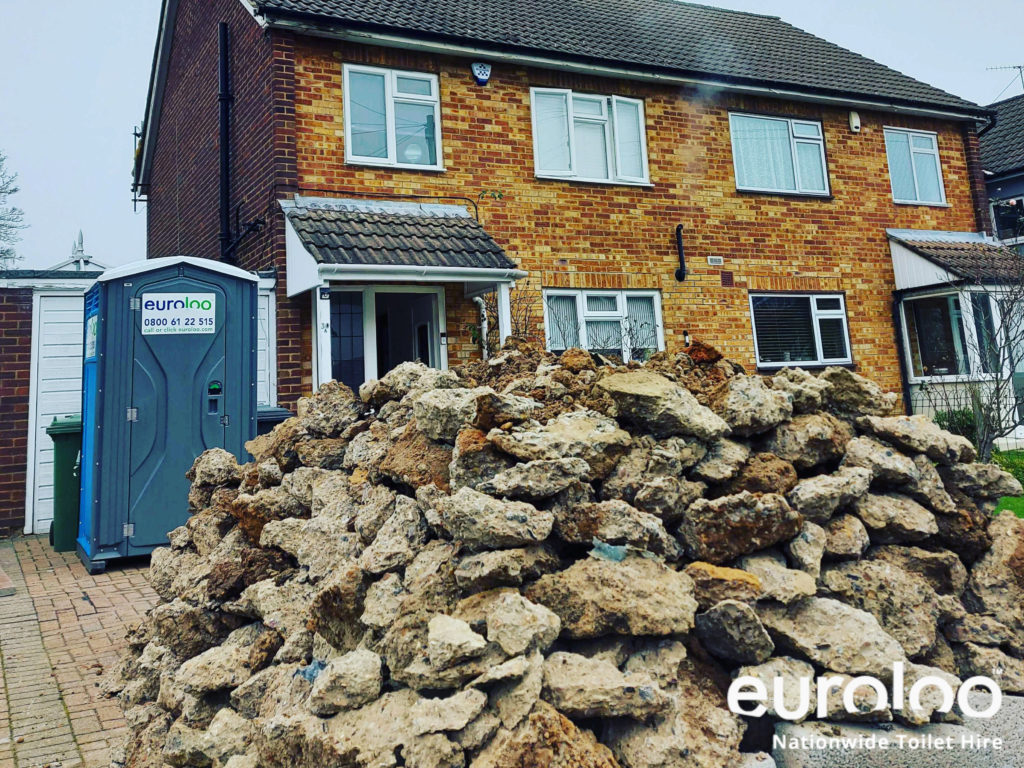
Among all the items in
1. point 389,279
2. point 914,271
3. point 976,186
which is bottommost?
point 389,279

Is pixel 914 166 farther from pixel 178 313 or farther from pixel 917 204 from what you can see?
pixel 178 313

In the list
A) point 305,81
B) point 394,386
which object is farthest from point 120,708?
point 305,81

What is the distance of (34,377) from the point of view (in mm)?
9250

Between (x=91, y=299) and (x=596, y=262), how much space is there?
650cm

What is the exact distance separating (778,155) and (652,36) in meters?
3.02

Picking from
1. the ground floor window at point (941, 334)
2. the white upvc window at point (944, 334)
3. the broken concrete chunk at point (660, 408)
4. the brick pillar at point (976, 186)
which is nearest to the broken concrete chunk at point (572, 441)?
the broken concrete chunk at point (660, 408)

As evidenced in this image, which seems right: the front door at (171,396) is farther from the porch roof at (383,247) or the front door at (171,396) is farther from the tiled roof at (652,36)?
the tiled roof at (652,36)

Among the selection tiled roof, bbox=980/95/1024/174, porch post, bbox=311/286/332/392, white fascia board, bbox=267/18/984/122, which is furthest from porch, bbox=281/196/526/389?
tiled roof, bbox=980/95/1024/174

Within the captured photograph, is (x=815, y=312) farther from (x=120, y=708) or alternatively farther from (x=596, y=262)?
(x=120, y=708)

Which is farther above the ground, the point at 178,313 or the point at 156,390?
the point at 178,313

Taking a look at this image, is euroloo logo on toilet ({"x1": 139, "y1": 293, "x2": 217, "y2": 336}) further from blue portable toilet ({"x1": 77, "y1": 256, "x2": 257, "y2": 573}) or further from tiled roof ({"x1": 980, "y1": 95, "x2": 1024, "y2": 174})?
tiled roof ({"x1": 980, "y1": 95, "x2": 1024, "y2": 174})

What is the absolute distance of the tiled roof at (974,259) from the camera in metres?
12.3

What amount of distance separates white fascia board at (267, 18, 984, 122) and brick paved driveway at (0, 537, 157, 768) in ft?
21.8

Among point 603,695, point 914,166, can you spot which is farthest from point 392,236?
point 914,166
